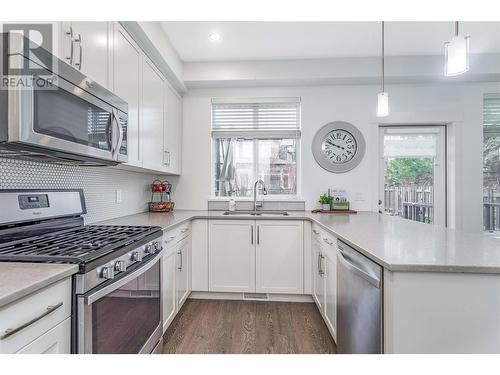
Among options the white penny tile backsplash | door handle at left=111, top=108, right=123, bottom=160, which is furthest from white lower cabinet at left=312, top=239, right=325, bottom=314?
the white penny tile backsplash

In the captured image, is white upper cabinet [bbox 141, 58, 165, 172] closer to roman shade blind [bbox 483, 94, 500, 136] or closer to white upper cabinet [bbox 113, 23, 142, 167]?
white upper cabinet [bbox 113, 23, 142, 167]

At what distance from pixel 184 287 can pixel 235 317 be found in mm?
561

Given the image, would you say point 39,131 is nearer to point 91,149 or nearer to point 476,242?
point 91,149

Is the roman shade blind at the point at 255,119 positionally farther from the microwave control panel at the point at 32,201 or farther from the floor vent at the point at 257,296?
the microwave control panel at the point at 32,201

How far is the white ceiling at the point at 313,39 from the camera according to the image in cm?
231

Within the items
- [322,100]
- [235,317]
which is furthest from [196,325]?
[322,100]

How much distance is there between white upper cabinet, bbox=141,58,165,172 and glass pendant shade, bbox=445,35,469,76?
7.01ft

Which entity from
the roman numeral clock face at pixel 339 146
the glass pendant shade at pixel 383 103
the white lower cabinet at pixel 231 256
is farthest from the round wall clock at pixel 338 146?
the white lower cabinet at pixel 231 256

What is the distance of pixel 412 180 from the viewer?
317 cm

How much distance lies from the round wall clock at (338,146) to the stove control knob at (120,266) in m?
2.52

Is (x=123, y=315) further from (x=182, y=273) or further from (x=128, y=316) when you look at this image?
(x=182, y=273)

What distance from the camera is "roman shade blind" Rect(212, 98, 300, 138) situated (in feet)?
10.5

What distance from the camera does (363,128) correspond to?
10.2 ft

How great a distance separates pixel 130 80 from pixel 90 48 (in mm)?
450
